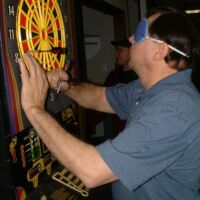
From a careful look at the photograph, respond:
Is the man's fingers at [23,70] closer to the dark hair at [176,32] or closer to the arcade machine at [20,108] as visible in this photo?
the arcade machine at [20,108]

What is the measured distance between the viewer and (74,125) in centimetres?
151

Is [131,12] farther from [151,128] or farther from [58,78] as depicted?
[151,128]

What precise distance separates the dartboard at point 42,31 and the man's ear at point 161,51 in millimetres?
373

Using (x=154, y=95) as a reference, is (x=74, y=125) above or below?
below

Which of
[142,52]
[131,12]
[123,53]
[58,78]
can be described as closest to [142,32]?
[142,52]

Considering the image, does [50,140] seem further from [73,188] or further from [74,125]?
[74,125]

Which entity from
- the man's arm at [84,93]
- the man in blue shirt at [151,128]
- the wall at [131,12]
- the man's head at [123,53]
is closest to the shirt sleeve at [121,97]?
the man's arm at [84,93]

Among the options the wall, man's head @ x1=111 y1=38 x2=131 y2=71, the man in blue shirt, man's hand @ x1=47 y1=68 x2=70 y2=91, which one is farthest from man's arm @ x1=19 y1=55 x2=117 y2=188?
the wall

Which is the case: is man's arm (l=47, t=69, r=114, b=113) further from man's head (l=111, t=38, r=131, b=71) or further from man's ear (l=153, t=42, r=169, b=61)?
man's head (l=111, t=38, r=131, b=71)

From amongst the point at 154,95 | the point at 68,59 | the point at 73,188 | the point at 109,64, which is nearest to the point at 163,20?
the point at 154,95

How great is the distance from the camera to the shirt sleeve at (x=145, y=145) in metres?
0.98

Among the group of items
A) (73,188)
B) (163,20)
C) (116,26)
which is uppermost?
(116,26)

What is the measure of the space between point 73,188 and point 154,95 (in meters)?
0.47

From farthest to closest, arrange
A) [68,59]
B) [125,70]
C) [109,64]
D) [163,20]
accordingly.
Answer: [109,64], [125,70], [68,59], [163,20]
